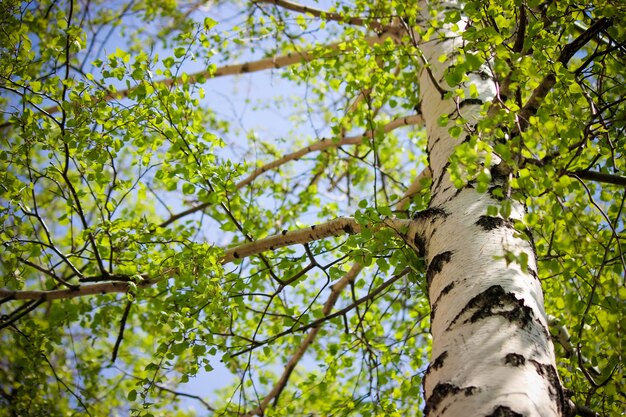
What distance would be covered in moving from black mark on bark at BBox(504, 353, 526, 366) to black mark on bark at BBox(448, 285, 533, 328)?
0.12 m

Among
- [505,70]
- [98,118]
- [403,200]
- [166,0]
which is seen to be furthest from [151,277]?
[166,0]

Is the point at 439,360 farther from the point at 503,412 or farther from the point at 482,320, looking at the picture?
the point at 503,412

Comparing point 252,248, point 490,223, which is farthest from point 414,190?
point 490,223

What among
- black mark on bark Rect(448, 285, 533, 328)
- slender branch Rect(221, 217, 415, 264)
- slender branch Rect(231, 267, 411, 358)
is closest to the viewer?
black mark on bark Rect(448, 285, 533, 328)

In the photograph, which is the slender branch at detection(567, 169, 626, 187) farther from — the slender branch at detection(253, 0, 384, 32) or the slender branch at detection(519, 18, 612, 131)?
the slender branch at detection(253, 0, 384, 32)

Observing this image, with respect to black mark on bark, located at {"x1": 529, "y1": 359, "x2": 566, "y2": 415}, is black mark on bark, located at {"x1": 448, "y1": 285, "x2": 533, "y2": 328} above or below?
above

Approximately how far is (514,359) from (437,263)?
477 mm

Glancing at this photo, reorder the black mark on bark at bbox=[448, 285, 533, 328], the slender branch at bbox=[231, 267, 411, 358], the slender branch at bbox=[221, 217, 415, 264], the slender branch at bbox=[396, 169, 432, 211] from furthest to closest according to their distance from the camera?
the slender branch at bbox=[396, 169, 432, 211] < the slender branch at bbox=[231, 267, 411, 358] < the slender branch at bbox=[221, 217, 415, 264] < the black mark on bark at bbox=[448, 285, 533, 328]

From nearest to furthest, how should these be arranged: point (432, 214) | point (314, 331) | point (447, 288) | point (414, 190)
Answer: point (447, 288) → point (432, 214) → point (414, 190) → point (314, 331)

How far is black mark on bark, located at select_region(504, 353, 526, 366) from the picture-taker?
1.27 meters

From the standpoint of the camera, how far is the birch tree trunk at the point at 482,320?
1235 mm

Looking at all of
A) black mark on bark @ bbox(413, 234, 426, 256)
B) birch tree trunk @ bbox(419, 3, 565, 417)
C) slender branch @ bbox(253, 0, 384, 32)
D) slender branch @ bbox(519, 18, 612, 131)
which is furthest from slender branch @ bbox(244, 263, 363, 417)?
slender branch @ bbox(253, 0, 384, 32)

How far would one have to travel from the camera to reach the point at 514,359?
1281 mm

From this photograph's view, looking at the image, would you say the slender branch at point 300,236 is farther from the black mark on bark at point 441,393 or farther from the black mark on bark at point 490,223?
the black mark on bark at point 441,393
